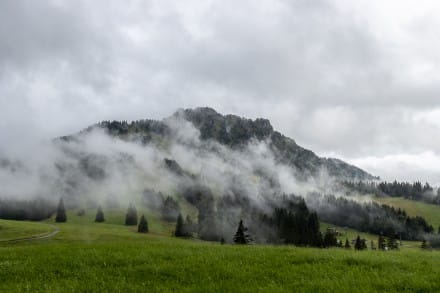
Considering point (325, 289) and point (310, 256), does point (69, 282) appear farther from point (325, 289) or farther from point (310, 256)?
point (310, 256)

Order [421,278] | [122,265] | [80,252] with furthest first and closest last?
1. [80,252]
2. [122,265]
3. [421,278]

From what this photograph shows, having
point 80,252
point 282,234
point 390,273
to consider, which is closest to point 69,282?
point 80,252

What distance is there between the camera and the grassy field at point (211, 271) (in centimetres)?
1563

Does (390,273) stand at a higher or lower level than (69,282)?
higher

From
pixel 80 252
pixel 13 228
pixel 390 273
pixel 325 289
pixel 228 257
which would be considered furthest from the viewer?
pixel 13 228

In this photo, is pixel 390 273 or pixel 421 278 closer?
pixel 421 278

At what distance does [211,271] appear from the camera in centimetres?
1819

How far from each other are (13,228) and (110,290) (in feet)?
619

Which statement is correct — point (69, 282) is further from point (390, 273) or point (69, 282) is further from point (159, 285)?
point (390, 273)

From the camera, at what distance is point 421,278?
16141 millimetres

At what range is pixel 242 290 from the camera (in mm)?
14938

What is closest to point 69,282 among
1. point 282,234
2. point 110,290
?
point 110,290

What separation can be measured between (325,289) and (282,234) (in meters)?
175

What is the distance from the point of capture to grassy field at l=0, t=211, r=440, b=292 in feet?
51.3
